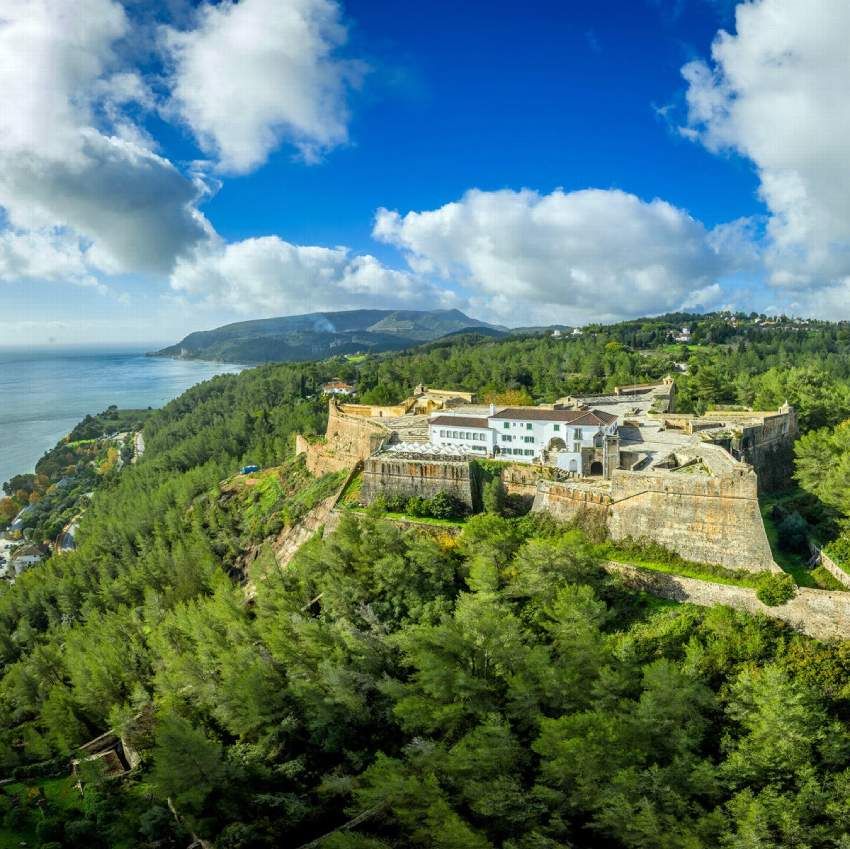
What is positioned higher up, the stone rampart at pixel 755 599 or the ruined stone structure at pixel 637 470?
the ruined stone structure at pixel 637 470

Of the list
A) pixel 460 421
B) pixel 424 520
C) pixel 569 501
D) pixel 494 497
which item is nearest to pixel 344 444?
pixel 460 421

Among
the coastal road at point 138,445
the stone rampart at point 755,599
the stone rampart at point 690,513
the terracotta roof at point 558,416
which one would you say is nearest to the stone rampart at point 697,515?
the stone rampart at point 690,513

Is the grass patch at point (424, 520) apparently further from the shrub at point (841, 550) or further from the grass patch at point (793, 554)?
the shrub at point (841, 550)

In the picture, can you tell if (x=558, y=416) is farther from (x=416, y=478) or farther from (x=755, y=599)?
(x=755, y=599)

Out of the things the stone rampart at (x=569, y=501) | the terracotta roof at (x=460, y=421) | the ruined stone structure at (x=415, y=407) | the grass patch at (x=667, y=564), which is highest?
the ruined stone structure at (x=415, y=407)

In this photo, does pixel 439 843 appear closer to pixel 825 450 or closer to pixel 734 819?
pixel 734 819

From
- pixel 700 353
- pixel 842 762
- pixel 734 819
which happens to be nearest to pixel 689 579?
pixel 842 762
